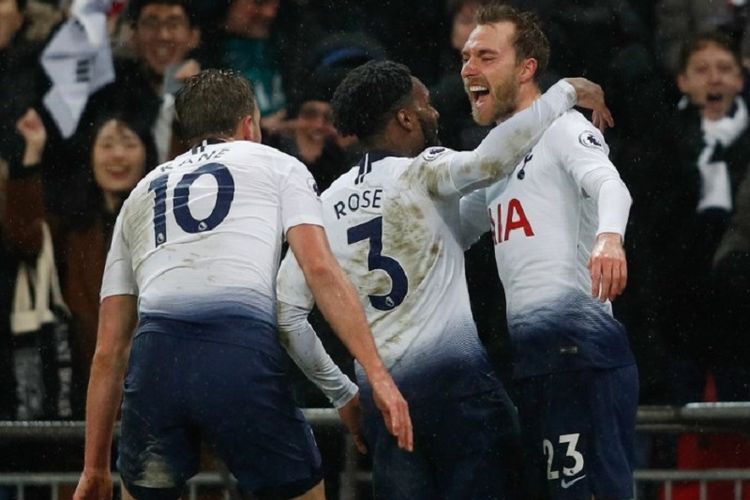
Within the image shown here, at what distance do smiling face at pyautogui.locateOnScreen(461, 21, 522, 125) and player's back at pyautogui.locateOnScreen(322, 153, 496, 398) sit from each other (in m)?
0.35

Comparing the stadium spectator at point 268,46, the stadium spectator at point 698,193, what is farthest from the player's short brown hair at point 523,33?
the stadium spectator at point 268,46

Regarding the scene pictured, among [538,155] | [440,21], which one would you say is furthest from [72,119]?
[538,155]

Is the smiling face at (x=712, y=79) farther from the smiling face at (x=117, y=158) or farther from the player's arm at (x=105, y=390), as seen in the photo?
the player's arm at (x=105, y=390)

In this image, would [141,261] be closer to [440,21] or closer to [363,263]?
[363,263]

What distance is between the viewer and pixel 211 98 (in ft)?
19.5

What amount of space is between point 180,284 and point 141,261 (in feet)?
0.71

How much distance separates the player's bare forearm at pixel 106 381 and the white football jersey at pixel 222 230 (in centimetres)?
20

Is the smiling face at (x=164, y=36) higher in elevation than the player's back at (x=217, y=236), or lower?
higher

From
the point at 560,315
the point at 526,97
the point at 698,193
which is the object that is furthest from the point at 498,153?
the point at 698,193

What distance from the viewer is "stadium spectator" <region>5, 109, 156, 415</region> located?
8.16 metres

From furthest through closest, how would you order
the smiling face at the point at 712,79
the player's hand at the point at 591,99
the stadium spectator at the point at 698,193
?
the smiling face at the point at 712,79
the stadium spectator at the point at 698,193
the player's hand at the point at 591,99

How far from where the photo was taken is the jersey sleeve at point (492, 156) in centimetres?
589

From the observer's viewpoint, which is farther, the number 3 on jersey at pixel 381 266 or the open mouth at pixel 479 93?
the open mouth at pixel 479 93

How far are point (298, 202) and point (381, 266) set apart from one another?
1.71 feet
